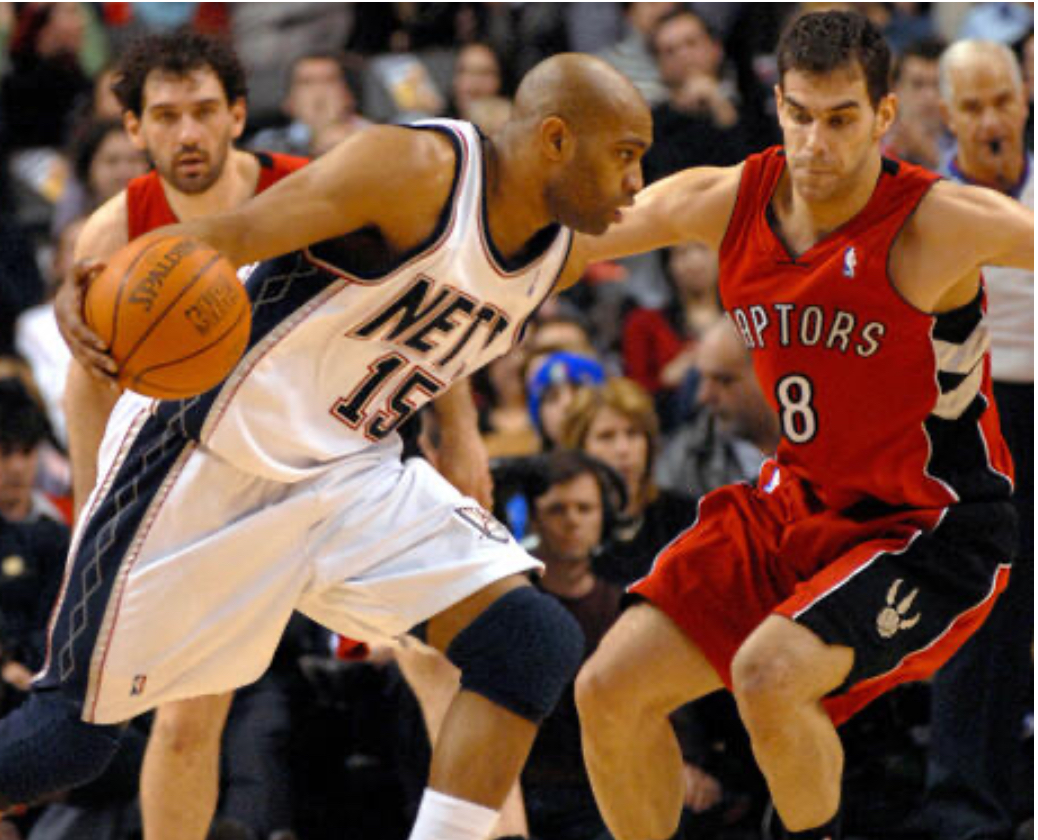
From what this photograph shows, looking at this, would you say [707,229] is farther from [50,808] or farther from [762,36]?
[762,36]

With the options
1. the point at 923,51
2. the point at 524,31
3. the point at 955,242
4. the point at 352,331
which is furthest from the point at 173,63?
the point at 524,31

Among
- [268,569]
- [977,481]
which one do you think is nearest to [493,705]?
[268,569]

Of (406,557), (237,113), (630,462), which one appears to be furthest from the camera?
(630,462)

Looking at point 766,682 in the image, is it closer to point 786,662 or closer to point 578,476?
point 786,662

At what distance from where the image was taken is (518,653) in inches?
160

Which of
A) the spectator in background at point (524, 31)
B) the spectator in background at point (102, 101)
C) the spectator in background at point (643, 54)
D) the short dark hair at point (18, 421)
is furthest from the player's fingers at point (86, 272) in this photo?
the spectator in background at point (524, 31)

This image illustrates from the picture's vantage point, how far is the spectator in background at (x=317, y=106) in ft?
28.4

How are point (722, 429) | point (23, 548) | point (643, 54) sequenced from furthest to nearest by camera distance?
point (643, 54)
point (722, 429)
point (23, 548)

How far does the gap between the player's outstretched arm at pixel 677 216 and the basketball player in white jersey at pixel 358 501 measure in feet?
1.27

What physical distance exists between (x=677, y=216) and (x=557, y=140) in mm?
630

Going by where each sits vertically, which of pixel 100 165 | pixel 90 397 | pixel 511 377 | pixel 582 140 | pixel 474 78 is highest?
pixel 582 140

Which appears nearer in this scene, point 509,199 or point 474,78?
point 509,199

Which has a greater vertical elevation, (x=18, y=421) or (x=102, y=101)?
(x=102, y=101)

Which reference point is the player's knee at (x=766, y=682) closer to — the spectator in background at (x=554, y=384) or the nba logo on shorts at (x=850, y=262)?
the nba logo on shorts at (x=850, y=262)
